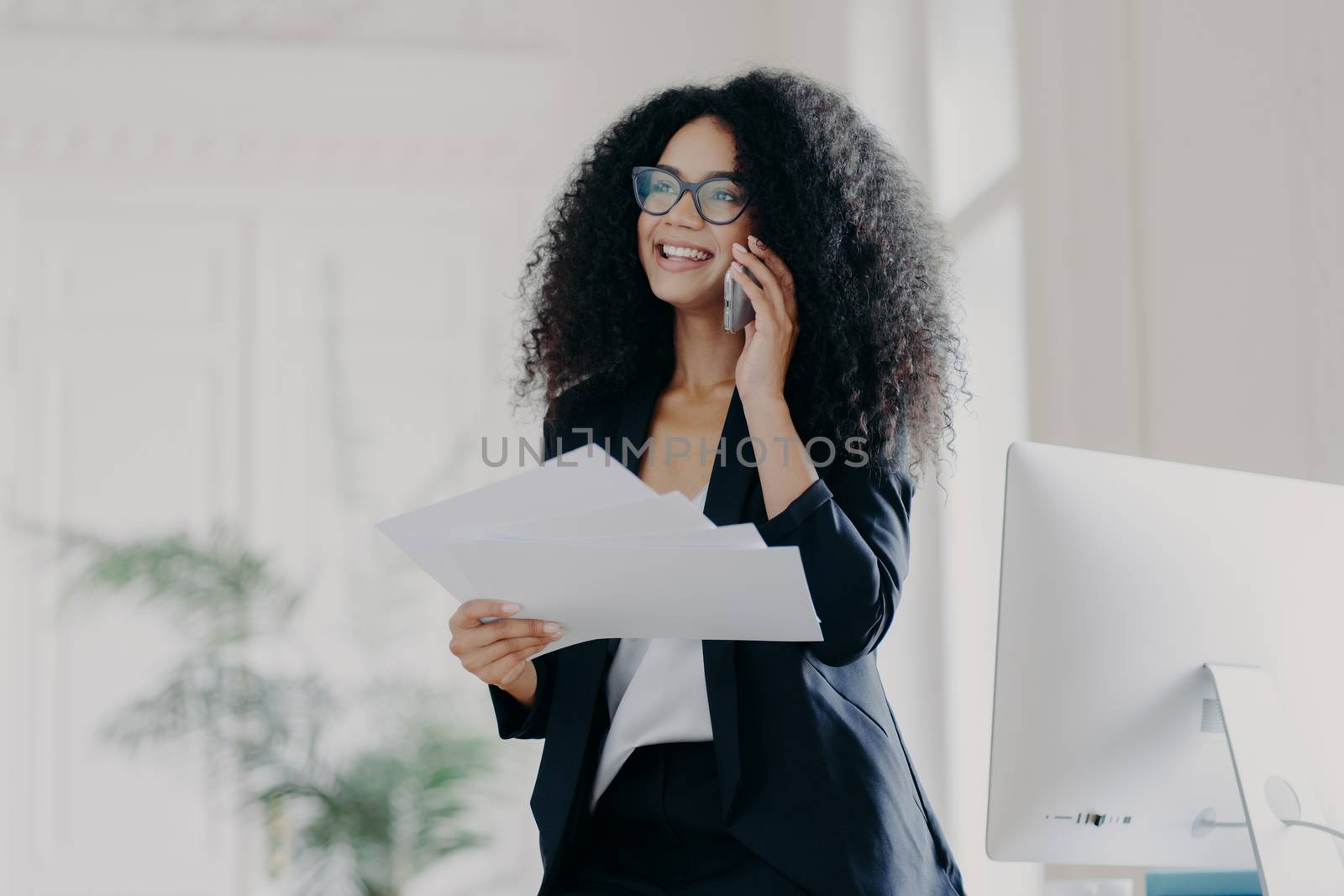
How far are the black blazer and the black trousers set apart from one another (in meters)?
0.03

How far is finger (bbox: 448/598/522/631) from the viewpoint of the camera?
107 cm

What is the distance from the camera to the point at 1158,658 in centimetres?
101

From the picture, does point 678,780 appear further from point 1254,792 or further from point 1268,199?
point 1268,199

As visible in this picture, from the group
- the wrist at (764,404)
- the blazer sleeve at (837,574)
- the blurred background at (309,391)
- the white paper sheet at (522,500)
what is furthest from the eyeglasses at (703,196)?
the blurred background at (309,391)

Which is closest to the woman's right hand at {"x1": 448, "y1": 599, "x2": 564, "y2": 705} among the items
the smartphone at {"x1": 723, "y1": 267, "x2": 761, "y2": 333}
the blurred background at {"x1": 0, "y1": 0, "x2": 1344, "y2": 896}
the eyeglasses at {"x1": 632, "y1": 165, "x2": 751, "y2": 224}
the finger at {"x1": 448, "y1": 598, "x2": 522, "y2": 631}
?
the finger at {"x1": 448, "y1": 598, "x2": 522, "y2": 631}

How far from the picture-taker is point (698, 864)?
1.17 meters

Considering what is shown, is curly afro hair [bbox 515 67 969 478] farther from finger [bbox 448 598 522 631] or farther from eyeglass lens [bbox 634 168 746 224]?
finger [bbox 448 598 522 631]

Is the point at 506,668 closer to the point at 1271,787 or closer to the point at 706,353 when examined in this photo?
the point at 706,353

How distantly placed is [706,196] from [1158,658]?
0.66 m

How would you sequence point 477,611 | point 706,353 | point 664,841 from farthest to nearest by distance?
point 706,353, point 664,841, point 477,611

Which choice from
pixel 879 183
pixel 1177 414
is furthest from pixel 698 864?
pixel 1177 414

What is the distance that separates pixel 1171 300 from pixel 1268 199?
23cm

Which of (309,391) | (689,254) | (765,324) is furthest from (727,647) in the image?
(309,391)

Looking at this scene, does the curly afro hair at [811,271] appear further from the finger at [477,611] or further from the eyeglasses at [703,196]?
the finger at [477,611]
